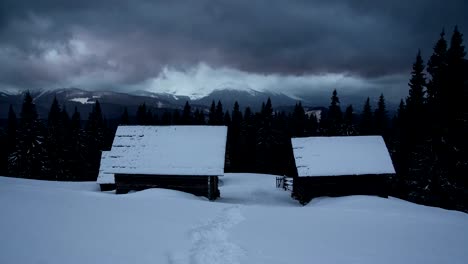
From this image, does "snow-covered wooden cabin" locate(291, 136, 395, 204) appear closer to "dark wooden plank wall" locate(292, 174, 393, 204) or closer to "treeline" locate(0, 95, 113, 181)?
"dark wooden plank wall" locate(292, 174, 393, 204)

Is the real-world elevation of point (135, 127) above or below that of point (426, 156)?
above

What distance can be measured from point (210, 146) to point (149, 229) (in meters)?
16.2

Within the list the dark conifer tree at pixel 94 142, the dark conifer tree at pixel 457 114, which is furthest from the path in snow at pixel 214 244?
the dark conifer tree at pixel 94 142

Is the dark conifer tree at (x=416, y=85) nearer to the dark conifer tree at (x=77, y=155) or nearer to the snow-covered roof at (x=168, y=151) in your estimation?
the snow-covered roof at (x=168, y=151)

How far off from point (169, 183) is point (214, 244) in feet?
55.4

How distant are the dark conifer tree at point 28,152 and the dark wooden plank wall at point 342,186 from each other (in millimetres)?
39449

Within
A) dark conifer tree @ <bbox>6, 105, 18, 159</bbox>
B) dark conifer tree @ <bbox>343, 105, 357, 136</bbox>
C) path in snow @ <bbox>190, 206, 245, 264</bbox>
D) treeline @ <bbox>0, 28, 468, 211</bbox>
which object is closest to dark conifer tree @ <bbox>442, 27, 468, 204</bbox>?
treeline @ <bbox>0, 28, 468, 211</bbox>

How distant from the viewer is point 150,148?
2769 cm

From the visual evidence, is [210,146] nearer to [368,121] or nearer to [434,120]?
[434,120]

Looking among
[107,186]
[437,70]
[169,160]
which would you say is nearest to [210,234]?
[169,160]

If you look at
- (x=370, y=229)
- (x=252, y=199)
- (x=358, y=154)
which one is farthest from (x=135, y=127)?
(x=370, y=229)

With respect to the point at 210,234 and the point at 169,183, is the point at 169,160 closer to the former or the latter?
the point at 169,183

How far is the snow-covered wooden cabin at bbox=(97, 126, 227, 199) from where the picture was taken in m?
25.9

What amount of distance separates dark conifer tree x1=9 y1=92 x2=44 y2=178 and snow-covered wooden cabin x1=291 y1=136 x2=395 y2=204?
127 feet
